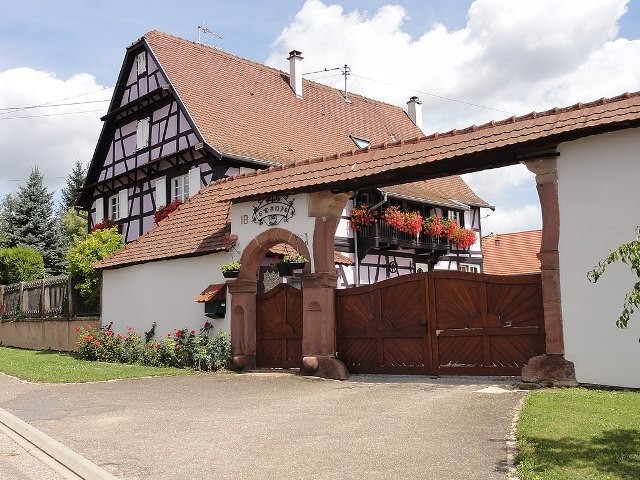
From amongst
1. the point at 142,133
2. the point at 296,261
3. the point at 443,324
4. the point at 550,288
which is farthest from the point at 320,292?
the point at 142,133

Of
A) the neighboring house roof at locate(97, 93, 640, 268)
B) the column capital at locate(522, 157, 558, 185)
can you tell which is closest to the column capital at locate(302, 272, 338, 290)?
the neighboring house roof at locate(97, 93, 640, 268)

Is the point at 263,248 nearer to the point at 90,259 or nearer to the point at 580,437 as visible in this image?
the point at 580,437

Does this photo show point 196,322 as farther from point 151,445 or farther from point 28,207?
point 28,207

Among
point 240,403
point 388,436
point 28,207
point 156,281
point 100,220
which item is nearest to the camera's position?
point 388,436

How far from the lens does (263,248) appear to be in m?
14.4

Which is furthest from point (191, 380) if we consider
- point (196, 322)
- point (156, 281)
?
point (156, 281)

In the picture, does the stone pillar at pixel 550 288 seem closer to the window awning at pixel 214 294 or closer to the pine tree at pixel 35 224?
the window awning at pixel 214 294

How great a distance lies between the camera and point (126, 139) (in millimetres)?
28906

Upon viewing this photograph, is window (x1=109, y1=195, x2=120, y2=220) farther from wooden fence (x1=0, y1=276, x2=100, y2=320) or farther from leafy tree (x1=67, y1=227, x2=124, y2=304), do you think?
wooden fence (x1=0, y1=276, x2=100, y2=320)

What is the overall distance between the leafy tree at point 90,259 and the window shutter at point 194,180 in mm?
3331

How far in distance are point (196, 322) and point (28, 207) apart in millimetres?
27635

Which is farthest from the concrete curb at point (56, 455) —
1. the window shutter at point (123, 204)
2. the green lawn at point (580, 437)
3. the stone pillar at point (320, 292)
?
the window shutter at point (123, 204)

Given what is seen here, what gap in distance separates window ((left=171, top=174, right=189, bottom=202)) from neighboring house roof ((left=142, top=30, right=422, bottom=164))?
2380 mm

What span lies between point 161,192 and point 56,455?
20.2m
